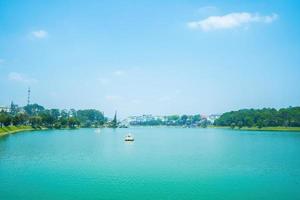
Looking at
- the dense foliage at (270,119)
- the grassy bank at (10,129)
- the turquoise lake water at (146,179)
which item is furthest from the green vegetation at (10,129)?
the dense foliage at (270,119)

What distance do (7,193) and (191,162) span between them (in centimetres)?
2148

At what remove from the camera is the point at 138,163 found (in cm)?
3706

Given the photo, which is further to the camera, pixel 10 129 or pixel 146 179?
pixel 10 129

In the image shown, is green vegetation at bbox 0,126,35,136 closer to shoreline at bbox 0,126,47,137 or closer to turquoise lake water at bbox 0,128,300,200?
shoreline at bbox 0,126,47,137

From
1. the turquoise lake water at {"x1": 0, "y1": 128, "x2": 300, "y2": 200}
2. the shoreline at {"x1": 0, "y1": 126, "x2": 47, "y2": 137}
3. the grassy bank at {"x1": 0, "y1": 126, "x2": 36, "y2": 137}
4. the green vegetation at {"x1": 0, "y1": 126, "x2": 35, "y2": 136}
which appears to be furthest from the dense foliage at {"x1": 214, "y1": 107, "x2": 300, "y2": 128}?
the turquoise lake water at {"x1": 0, "y1": 128, "x2": 300, "y2": 200}

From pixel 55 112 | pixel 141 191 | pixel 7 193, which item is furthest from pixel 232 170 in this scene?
pixel 55 112

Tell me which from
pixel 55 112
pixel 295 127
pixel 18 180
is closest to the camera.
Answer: pixel 18 180

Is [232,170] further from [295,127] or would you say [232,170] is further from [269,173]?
Result: [295,127]

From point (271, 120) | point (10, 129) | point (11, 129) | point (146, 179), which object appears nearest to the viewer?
point (146, 179)

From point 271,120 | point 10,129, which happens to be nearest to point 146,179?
point 10,129

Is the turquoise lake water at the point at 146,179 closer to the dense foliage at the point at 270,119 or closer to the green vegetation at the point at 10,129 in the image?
the green vegetation at the point at 10,129

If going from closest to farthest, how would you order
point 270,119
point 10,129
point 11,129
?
point 10,129 < point 11,129 < point 270,119

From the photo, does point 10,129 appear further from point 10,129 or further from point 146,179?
point 146,179

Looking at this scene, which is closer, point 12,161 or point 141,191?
point 141,191
